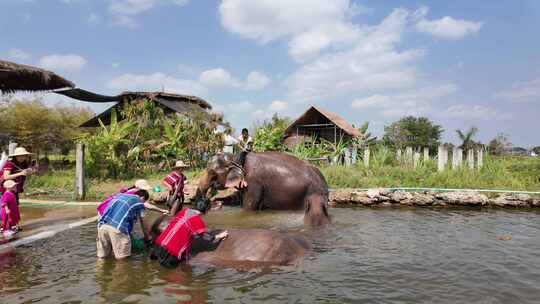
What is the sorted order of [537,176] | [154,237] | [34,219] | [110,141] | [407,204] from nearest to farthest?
[154,237], [34,219], [407,204], [537,176], [110,141]

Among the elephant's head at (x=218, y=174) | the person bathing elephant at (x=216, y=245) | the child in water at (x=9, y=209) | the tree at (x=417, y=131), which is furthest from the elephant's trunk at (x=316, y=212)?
the tree at (x=417, y=131)

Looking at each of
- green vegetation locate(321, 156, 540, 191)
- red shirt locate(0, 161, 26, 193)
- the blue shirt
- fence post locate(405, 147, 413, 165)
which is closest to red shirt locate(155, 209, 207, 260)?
the blue shirt

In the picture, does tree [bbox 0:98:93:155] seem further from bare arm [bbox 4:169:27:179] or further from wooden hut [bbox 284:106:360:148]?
bare arm [bbox 4:169:27:179]

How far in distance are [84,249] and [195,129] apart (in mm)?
10672

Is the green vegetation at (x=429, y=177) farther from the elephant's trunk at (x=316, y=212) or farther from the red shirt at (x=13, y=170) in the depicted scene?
the red shirt at (x=13, y=170)

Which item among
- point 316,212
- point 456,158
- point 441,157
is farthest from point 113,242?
point 456,158

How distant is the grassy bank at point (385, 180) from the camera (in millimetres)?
12711

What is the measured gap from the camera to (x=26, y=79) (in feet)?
48.2

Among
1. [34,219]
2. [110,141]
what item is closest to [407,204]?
[34,219]

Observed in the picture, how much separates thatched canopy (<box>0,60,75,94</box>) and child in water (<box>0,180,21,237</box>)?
26.7 ft

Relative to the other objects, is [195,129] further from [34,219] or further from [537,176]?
[537,176]

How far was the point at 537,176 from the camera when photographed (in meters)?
13.8

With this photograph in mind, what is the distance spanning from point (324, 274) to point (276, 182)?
3.17 metres

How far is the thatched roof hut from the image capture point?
1773 cm
